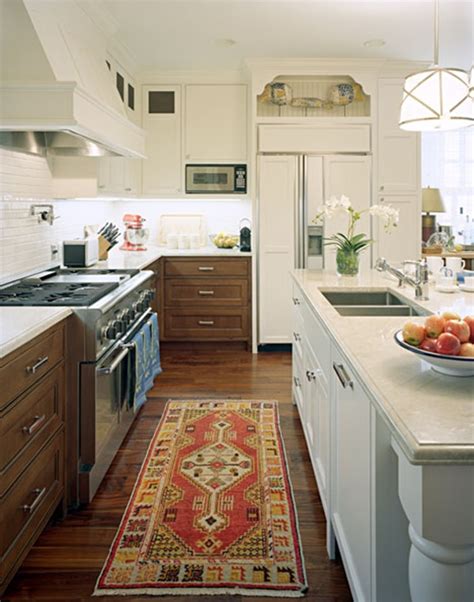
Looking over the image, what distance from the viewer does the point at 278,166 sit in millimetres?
5250

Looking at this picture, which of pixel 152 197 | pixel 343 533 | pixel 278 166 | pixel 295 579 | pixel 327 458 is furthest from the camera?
pixel 152 197

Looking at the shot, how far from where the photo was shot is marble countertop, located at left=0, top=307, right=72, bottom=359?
70.3 inches

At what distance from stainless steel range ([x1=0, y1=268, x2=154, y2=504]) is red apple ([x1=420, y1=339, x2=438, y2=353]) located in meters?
1.48

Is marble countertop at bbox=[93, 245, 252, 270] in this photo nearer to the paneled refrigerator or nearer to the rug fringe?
the paneled refrigerator

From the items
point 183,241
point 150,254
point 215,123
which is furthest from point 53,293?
point 215,123

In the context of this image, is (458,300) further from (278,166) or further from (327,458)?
(278,166)

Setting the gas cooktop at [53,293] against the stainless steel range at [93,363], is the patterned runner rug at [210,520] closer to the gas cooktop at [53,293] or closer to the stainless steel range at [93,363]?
the stainless steel range at [93,363]

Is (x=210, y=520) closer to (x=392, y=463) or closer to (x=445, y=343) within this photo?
(x=392, y=463)

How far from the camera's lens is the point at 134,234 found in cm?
550

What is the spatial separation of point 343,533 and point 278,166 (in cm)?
396

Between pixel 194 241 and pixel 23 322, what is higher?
pixel 194 241

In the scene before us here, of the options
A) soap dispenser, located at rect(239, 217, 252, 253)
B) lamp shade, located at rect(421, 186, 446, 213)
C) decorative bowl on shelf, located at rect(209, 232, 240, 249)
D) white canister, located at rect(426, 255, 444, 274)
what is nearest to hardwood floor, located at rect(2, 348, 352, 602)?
white canister, located at rect(426, 255, 444, 274)

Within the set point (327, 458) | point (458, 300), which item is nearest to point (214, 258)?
point (458, 300)

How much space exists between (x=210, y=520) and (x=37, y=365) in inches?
37.7
